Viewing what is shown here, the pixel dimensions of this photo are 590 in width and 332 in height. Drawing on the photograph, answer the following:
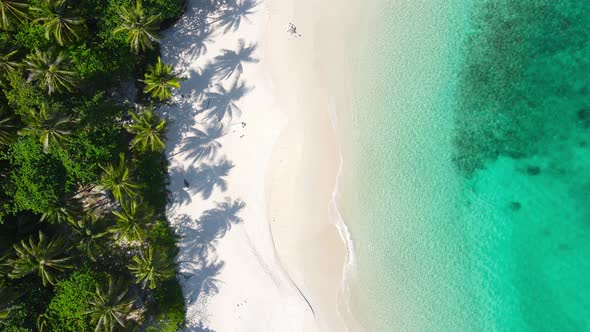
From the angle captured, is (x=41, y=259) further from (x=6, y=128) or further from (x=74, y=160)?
(x=6, y=128)

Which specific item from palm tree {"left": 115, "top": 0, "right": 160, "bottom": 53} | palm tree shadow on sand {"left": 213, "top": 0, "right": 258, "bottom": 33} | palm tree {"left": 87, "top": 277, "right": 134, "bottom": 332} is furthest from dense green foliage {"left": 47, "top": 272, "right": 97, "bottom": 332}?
palm tree shadow on sand {"left": 213, "top": 0, "right": 258, "bottom": 33}

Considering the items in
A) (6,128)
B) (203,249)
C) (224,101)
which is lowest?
(203,249)

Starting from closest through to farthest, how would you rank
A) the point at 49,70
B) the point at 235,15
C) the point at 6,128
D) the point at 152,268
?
the point at 49,70, the point at 6,128, the point at 152,268, the point at 235,15

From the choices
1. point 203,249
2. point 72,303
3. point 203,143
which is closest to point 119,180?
point 203,143

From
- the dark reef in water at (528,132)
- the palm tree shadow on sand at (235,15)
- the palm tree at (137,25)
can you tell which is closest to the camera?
the palm tree at (137,25)

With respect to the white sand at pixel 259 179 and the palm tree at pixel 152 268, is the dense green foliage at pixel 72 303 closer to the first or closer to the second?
the palm tree at pixel 152 268

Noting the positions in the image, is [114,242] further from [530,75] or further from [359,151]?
[530,75]

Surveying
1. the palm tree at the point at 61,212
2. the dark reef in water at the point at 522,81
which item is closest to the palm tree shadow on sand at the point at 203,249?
the palm tree at the point at 61,212
